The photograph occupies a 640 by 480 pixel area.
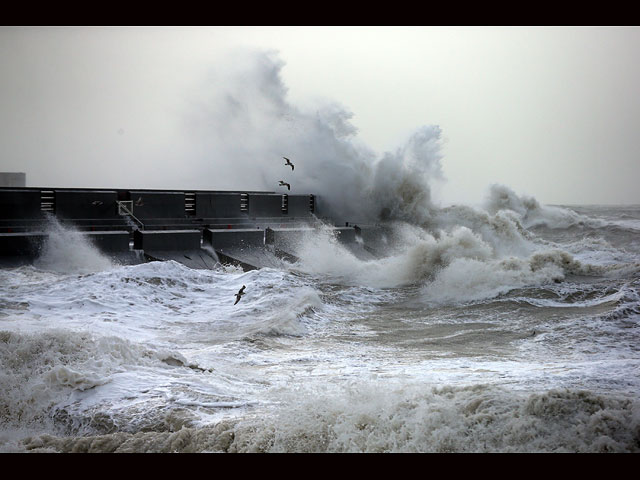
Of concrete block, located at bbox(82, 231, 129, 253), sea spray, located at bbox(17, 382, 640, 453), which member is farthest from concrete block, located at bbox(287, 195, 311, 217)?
sea spray, located at bbox(17, 382, 640, 453)

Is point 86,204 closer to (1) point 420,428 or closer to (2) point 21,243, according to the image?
(2) point 21,243

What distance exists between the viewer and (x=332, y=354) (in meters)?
3.45

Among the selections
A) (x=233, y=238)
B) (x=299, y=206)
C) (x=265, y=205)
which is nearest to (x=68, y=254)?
(x=233, y=238)

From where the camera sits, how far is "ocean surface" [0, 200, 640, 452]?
1951 mm

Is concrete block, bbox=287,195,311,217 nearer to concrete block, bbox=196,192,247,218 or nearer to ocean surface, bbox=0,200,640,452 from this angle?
concrete block, bbox=196,192,247,218

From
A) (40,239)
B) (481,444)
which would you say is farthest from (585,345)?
(40,239)

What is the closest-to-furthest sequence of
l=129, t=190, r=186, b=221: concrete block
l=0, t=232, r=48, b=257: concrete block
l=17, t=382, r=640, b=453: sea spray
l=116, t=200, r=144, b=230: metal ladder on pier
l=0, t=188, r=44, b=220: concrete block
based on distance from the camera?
l=17, t=382, r=640, b=453: sea spray
l=0, t=232, r=48, b=257: concrete block
l=0, t=188, r=44, b=220: concrete block
l=116, t=200, r=144, b=230: metal ladder on pier
l=129, t=190, r=186, b=221: concrete block

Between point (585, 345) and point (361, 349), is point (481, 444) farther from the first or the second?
point (585, 345)

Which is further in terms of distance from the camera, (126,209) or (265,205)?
(265,205)

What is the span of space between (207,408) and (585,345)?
241 cm

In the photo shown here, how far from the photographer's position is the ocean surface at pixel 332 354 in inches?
76.8

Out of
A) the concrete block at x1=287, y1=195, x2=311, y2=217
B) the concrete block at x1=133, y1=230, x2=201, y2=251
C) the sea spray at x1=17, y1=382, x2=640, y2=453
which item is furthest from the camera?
the concrete block at x1=287, y1=195, x2=311, y2=217

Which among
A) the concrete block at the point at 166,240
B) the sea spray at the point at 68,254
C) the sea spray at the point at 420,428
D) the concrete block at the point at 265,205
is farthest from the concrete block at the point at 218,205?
the sea spray at the point at 420,428
